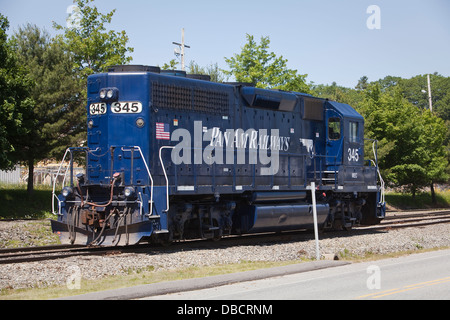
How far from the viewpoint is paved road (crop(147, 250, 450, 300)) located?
802 centimetres

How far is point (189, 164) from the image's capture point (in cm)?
1459

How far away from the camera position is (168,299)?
8016 millimetres

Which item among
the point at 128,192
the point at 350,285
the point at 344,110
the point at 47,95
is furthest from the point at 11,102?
the point at 350,285

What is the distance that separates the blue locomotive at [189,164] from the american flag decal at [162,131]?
26 millimetres

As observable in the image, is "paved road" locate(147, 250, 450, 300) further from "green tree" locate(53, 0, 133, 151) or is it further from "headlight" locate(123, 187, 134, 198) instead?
"green tree" locate(53, 0, 133, 151)

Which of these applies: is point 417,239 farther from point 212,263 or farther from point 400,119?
point 400,119

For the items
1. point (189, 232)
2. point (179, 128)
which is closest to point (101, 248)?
point (189, 232)

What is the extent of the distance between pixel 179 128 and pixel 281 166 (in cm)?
411

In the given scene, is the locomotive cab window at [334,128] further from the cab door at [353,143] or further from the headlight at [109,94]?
the headlight at [109,94]

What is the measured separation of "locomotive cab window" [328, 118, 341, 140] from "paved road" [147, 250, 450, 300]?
8186 millimetres

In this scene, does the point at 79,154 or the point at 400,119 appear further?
the point at 400,119

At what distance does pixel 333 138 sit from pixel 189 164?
259 inches

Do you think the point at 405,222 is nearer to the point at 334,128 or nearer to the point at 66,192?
the point at 334,128
